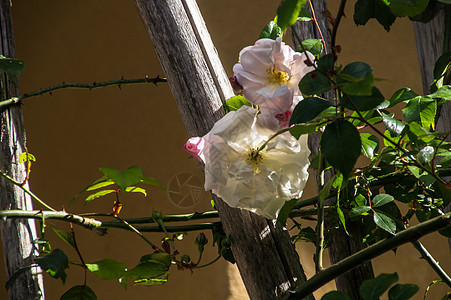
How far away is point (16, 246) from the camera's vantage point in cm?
120

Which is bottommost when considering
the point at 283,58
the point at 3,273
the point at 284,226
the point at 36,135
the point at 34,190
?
the point at 284,226

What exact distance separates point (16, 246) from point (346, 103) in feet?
3.29

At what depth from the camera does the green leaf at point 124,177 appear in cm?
66

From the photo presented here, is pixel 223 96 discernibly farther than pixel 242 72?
Yes

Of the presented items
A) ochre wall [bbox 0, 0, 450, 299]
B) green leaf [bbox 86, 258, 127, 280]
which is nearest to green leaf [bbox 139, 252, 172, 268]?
green leaf [bbox 86, 258, 127, 280]

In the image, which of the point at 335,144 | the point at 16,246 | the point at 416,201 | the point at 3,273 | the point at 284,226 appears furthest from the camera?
the point at 3,273

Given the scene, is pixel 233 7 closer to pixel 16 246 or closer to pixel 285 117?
pixel 16 246

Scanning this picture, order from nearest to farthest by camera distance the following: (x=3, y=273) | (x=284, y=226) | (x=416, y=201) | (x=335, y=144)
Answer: (x=335, y=144)
(x=284, y=226)
(x=416, y=201)
(x=3, y=273)

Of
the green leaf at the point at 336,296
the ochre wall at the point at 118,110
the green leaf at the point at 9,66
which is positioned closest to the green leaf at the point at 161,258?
the green leaf at the point at 336,296

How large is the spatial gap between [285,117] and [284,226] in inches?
8.1

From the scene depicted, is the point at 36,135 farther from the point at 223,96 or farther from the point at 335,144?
the point at 335,144

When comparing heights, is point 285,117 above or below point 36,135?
below

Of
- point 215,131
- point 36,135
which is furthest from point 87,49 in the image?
point 215,131

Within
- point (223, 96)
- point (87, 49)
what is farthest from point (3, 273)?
Answer: point (223, 96)
